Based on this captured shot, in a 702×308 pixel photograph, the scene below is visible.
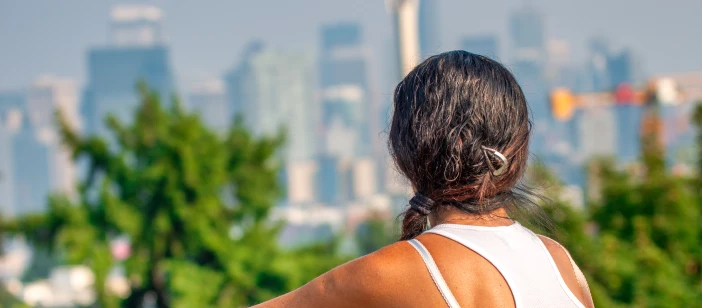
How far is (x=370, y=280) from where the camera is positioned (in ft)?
4.12

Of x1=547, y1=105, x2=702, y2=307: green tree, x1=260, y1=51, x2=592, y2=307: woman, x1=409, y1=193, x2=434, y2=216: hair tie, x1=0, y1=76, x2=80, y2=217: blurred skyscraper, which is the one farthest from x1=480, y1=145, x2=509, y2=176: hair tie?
x1=0, y1=76, x2=80, y2=217: blurred skyscraper

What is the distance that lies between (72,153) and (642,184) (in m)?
10.3

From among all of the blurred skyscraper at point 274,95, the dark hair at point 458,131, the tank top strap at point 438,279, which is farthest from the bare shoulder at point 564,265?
the blurred skyscraper at point 274,95

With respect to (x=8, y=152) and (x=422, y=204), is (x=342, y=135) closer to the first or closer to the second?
(x=8, y=152)

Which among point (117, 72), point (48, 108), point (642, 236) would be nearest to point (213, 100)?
point (117, 72)

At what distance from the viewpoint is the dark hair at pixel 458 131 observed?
135 centimetres

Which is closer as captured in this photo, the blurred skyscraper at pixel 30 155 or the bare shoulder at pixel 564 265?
the bare shoulder at pixel 564 265

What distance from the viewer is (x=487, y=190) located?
1.39 metres

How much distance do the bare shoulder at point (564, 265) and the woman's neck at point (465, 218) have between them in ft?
0.29

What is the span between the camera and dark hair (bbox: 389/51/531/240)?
53.0 inches

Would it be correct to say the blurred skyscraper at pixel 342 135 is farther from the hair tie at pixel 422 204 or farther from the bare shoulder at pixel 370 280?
the bare shoulder at pixel 370 280

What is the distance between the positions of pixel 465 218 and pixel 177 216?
45.5 ft

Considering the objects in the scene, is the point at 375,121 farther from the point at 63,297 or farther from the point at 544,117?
the point at 63,297

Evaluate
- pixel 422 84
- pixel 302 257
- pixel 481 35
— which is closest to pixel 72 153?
pixel 302 257
